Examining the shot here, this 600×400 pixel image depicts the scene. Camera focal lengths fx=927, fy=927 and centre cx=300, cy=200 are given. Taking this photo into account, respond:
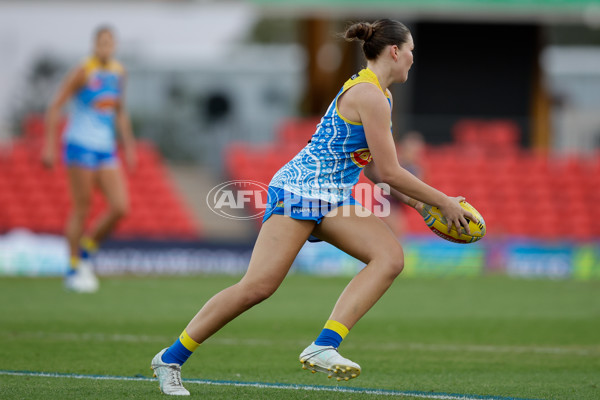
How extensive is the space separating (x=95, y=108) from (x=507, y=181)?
11.3 meters

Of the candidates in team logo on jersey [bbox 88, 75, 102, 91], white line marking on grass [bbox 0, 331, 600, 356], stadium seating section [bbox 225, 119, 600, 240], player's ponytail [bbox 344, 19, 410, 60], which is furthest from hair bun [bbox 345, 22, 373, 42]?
stadium seating section [bbox 225, 119, 600, 240]

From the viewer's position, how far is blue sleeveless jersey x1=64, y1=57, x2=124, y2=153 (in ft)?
36.7

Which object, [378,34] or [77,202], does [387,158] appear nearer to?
[378,34]

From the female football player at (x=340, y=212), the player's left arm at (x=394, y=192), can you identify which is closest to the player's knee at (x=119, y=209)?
the player's left arm at (x=394, y=192)

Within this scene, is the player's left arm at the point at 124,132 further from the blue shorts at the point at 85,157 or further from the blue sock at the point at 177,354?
the blue sock at the point at 177,354

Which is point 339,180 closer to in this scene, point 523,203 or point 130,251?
point 130,251

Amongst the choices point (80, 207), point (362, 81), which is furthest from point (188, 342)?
point (80, 207)

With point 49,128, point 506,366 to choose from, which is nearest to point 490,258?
point 49,128

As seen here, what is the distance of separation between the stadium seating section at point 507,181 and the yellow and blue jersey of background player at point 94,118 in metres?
8.03

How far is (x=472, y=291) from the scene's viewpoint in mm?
13398

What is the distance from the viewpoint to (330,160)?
18.0 ft

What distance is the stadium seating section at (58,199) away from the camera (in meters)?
18.4

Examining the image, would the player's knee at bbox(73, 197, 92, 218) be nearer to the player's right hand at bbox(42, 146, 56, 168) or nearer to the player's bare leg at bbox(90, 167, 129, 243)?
the player's bare leg at bbox(90, 167, 129, 243)

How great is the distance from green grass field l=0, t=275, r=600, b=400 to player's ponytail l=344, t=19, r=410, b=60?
2089 mm
